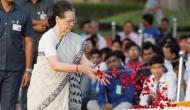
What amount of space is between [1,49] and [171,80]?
3.06 meters

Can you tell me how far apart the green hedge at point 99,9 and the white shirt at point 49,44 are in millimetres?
30508

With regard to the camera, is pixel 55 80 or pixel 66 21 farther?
pixel 55 80

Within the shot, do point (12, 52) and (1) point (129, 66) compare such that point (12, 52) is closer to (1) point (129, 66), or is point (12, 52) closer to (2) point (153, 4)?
(1) point (129, 66)

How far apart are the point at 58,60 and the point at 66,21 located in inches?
16.4

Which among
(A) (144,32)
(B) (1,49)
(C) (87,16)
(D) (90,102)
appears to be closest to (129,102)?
(D) (90,102)

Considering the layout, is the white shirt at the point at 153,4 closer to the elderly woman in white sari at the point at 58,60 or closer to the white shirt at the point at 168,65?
the white shirt at the point at 168,65

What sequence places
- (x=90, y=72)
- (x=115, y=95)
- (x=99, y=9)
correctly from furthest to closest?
(x=99, y=9) < (x=115, y=95) < (x=90, y=72)

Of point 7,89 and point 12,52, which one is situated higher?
point 12,52

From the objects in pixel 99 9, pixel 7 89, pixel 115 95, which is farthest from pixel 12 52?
pixel 99 9

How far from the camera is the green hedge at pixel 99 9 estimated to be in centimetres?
4012

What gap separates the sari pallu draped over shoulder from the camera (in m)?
9.30

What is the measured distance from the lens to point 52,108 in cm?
937

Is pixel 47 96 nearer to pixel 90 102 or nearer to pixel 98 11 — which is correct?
pixel 90 102

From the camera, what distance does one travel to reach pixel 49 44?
9.18 meters
